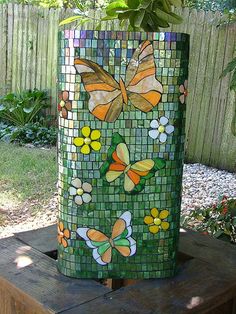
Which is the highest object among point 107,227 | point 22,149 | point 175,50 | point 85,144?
point 175,50

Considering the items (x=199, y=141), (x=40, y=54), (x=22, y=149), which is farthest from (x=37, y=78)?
(x=199, y=141)

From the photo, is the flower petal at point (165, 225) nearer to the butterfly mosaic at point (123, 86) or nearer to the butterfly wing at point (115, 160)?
the butterfly wing at point (115, 160)

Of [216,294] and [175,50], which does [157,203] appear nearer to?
[216,294]

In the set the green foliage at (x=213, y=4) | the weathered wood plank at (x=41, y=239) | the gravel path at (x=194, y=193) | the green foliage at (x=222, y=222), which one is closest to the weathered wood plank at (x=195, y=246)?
the weathered wood plank at (x=41, y=239)

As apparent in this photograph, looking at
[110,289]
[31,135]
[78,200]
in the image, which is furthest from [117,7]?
[31,135]

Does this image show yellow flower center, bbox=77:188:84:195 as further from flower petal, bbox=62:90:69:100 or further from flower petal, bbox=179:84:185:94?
flower petal, bbox=179:84:185:94

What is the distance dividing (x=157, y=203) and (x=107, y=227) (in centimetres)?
18

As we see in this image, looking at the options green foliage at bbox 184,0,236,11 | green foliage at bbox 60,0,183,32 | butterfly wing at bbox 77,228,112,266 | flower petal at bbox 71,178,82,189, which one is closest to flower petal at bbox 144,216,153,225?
butterfly wing at bbox 77,228,112,266

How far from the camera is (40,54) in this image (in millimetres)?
7309

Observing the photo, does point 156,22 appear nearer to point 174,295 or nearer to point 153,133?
point 153,133

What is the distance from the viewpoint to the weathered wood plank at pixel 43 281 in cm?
142

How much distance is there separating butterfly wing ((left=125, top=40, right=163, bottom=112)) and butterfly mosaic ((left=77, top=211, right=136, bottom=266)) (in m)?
0.36

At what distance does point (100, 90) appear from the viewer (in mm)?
1436

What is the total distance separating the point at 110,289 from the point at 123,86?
2.10 feet
